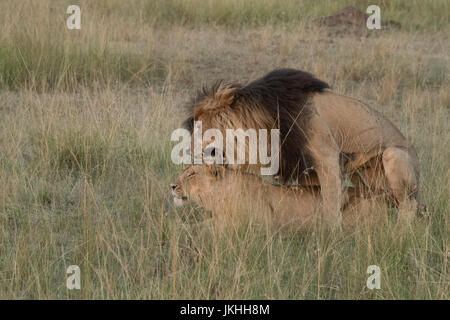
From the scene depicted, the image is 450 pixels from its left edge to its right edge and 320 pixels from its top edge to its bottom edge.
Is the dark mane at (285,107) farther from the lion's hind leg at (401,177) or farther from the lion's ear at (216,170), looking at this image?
the lion's hind leg at (401,177)

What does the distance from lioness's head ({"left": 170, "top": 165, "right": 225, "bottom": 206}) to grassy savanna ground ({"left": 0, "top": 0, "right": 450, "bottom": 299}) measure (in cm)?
13

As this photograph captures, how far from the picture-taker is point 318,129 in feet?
14.4

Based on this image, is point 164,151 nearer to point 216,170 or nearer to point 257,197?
point 216,170

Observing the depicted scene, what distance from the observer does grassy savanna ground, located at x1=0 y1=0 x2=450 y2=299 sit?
349 cm

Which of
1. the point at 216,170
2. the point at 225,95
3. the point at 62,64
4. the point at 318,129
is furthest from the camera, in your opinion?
the point at 62,64

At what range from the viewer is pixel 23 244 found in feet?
12.0

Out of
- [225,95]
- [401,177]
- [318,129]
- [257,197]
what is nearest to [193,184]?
[257,197]

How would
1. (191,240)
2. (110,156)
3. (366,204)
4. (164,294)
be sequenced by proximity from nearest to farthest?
(164,294) → (191,240) → (366,204) → (110,156)

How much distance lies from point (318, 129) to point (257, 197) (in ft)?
1.93

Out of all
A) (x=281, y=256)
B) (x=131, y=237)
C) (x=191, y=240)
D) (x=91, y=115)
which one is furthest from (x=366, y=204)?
(x=91, y=115)

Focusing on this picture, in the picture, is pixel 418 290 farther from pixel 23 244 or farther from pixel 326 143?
pixel 23 244

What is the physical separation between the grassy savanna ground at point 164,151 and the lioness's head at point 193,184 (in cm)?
13

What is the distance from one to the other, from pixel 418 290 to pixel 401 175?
1131mm

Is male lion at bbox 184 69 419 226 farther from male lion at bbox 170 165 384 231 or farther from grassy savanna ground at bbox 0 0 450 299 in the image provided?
grassy savanna ground at bbox 0 0 450 299
